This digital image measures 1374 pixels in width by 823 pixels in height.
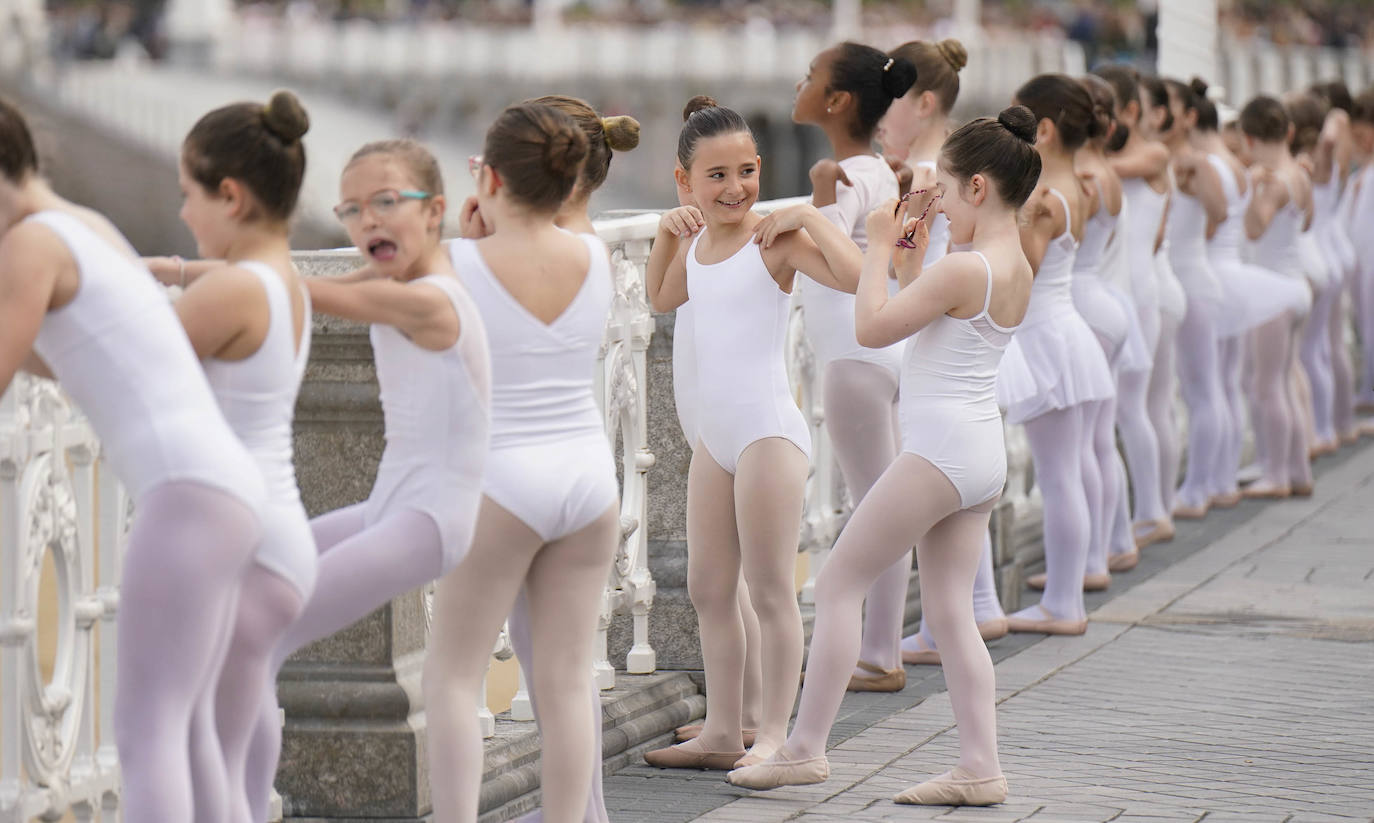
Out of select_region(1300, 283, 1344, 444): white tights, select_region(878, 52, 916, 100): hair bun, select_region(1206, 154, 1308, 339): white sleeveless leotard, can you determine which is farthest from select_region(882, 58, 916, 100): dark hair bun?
select_region(1300, 283, 1344, 444): white tights

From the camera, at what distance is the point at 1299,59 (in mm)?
42844

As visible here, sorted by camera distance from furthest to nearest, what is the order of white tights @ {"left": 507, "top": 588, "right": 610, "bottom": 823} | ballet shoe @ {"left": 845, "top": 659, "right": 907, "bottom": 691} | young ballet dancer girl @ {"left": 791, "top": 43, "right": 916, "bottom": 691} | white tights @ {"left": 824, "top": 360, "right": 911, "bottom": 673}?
1. ballet shoe @ {"left": 845, "top": 659, "right": 907, "bottom": 691}
2. white tights @ {"left": 824, "top": 360, "right": 911, "bottom": 673}
3. young ballet dancer girl @ {"left": 791, "top": 43, "right": 916, "bottom": 691}
4. white tights @ {"left": 507, "top": 588, "right": 610, "bottom": 823}

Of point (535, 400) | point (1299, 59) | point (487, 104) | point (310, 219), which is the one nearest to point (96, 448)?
point (535, 400)

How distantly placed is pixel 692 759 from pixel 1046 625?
2.34 m

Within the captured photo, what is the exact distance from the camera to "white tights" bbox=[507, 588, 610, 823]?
15.9ft

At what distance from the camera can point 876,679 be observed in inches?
282

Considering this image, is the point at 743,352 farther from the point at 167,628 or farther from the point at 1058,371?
the point at 1058,371

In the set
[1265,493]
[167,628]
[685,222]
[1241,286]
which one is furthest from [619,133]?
[1265,493]

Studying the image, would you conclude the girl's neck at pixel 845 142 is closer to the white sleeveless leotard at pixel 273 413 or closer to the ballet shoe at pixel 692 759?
the ballet shoe at pixel 692 759

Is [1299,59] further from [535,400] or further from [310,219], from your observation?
[535,400]

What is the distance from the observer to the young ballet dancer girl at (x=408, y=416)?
14.0 ft

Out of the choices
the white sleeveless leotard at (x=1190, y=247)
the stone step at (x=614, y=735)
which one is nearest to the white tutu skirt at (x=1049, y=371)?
the stone step at (x=614, y=735)

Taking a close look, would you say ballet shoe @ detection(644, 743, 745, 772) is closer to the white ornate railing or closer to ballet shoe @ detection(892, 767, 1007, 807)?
ballet shoe @ detection(892, 767, 1007, 807)

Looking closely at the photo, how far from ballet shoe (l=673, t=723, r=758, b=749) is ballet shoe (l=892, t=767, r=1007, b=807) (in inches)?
23.5
